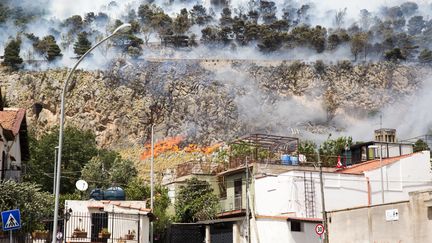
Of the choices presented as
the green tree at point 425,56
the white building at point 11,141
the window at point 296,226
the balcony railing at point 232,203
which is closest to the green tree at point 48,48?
the green tree at point 425,56

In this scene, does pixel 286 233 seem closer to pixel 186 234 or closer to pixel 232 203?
pixel 232 203

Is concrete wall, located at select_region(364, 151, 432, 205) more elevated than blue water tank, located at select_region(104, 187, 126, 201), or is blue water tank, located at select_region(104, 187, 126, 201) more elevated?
concrete wall, located at select_region(364, 151, 432, 205)

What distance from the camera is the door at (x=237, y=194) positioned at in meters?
52.8

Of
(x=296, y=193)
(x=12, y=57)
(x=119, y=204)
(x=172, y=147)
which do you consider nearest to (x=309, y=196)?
(x=296, y=193)

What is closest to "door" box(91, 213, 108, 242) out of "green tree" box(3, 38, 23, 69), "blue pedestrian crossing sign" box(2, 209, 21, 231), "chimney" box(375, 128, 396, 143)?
"blue pedestrian crossing sign" box(2, 209, 21, 231)

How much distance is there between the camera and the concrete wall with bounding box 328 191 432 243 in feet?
105

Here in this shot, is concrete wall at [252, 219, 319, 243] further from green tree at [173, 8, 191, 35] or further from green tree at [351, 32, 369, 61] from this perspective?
green tree at [173, 8, 191, 35]

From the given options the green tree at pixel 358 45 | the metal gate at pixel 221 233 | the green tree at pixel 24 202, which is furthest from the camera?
the green tree at pixel 358 45

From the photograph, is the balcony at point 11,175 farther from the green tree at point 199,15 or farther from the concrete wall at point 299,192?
the green tree at point 199,15

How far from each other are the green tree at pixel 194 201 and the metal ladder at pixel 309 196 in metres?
9.45

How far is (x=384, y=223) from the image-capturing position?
113ft

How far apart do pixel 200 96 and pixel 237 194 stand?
6190 cm

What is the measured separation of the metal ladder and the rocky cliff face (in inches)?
2445

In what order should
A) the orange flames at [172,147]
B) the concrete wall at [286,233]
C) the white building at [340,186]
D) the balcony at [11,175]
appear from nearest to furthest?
the balcony at [11,175] → the concrete wall at [286,233] → the white building at [340,186] → the orange flames at [172,147]
